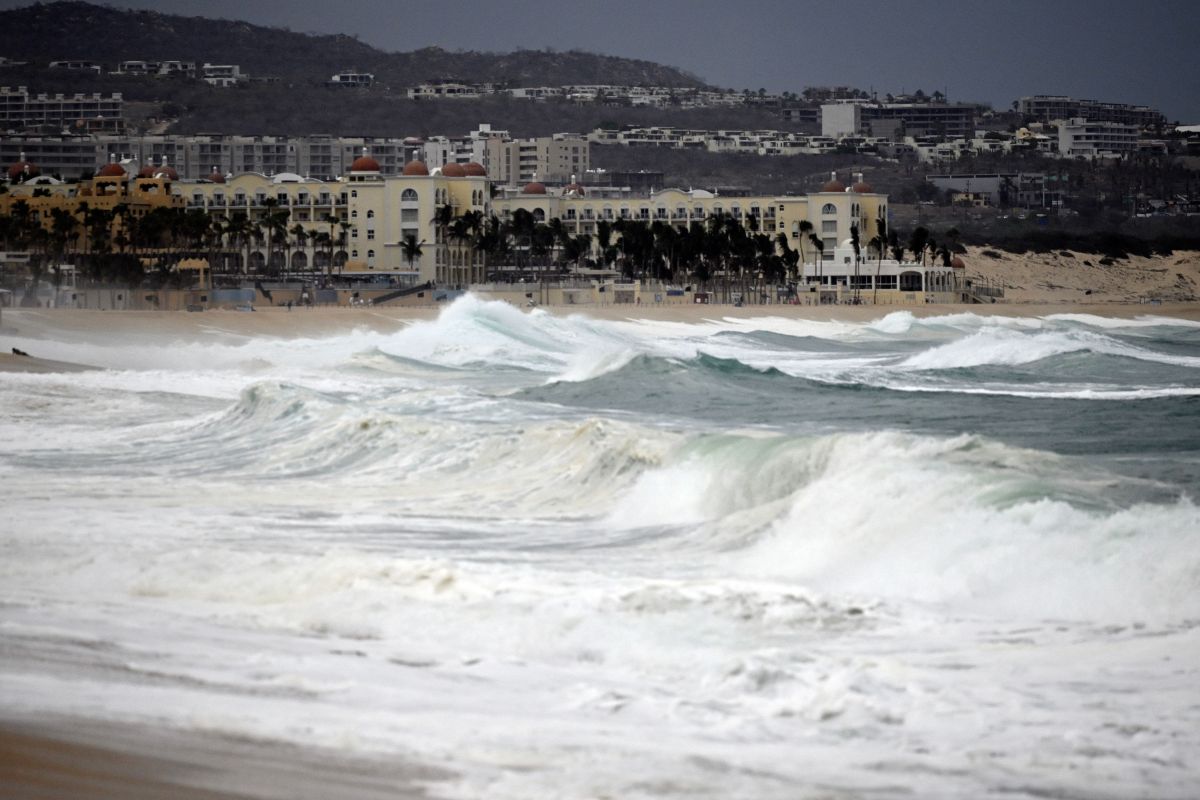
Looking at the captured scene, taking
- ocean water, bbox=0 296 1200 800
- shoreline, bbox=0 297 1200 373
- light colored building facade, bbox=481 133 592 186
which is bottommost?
shoreline, bbox=0 297 1200 373

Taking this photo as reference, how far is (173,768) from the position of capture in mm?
8133

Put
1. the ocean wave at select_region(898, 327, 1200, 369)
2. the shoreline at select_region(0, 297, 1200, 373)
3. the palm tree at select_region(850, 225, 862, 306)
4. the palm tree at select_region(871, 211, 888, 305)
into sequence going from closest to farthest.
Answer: the ocean wave at select_region(898, 327, 1200, 369), the shoreline at select_region(0, 297, 1200, 373), the palm tree at select_region(850, 225, 862, 306), the palm tree at select_region(871, 211, 888, 305)

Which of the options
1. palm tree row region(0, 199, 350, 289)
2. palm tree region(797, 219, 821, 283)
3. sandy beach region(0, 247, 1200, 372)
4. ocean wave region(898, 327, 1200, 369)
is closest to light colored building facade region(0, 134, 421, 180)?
sandy beach region(0, 247, 1200, 372)

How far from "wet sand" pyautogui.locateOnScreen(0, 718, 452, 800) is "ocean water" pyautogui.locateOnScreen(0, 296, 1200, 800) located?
0.77 ft

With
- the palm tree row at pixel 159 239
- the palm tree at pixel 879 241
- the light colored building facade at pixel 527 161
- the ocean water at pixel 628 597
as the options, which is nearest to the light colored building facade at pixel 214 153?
the light colored building facade at pixel 527 161

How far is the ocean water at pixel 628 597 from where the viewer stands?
8.96 meters

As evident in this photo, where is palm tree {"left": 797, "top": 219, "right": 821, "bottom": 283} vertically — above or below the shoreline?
above

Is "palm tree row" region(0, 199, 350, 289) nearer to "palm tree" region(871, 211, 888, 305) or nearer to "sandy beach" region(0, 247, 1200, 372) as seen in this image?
"sandy beach" region(0, 247, 1200, 372)

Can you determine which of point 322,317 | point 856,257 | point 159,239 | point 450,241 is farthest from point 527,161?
point 322,317

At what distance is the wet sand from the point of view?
25.5 ft

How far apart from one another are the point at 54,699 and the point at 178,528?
21.3 ft

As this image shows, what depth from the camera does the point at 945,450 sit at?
17172 millimetres

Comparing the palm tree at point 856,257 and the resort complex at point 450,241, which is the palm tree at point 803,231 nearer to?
the resort complex at point 450,241

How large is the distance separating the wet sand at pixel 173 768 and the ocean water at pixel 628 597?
24 centimetres
